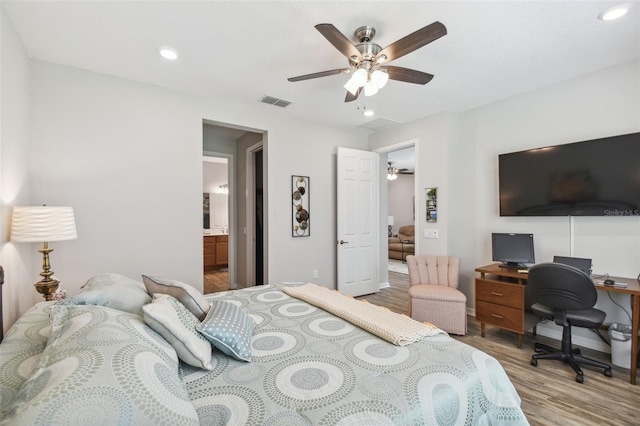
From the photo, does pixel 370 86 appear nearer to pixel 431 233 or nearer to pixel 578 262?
pixel 431 233

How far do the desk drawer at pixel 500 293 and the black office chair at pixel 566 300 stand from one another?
0.24 meters

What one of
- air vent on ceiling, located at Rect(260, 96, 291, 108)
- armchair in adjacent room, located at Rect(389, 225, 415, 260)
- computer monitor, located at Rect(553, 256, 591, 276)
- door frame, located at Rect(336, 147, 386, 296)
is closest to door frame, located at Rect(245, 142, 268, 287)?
air vent on ceiling, located at Rect(260, 96, 291, 108)

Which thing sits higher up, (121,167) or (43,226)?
(121,167)

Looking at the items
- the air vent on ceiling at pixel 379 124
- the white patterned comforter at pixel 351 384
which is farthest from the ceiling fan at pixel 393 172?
the white patterned comforter at pixel 351 384

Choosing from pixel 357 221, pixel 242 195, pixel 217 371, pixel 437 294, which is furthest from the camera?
pixel 242 195

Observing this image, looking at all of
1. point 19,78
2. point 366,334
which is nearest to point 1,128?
point 19,78

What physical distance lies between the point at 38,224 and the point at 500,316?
4012 mm

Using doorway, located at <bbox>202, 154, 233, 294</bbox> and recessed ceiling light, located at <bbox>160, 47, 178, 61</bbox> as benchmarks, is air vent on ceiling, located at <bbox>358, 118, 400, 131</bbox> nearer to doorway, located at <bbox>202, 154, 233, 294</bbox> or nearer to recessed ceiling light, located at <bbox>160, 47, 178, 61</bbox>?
recessed ceiling light, located at <bbox>160, 47, 178, 61</bbox>

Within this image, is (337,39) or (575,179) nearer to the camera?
(337,39)

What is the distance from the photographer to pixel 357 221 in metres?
4.53

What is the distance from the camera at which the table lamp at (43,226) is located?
6.37ft

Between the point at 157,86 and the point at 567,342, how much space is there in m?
4.64

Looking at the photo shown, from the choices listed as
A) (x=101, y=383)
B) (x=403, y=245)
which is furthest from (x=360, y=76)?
(x=403, y=245)

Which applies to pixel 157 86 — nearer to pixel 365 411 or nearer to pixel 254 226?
pixel 254 226
